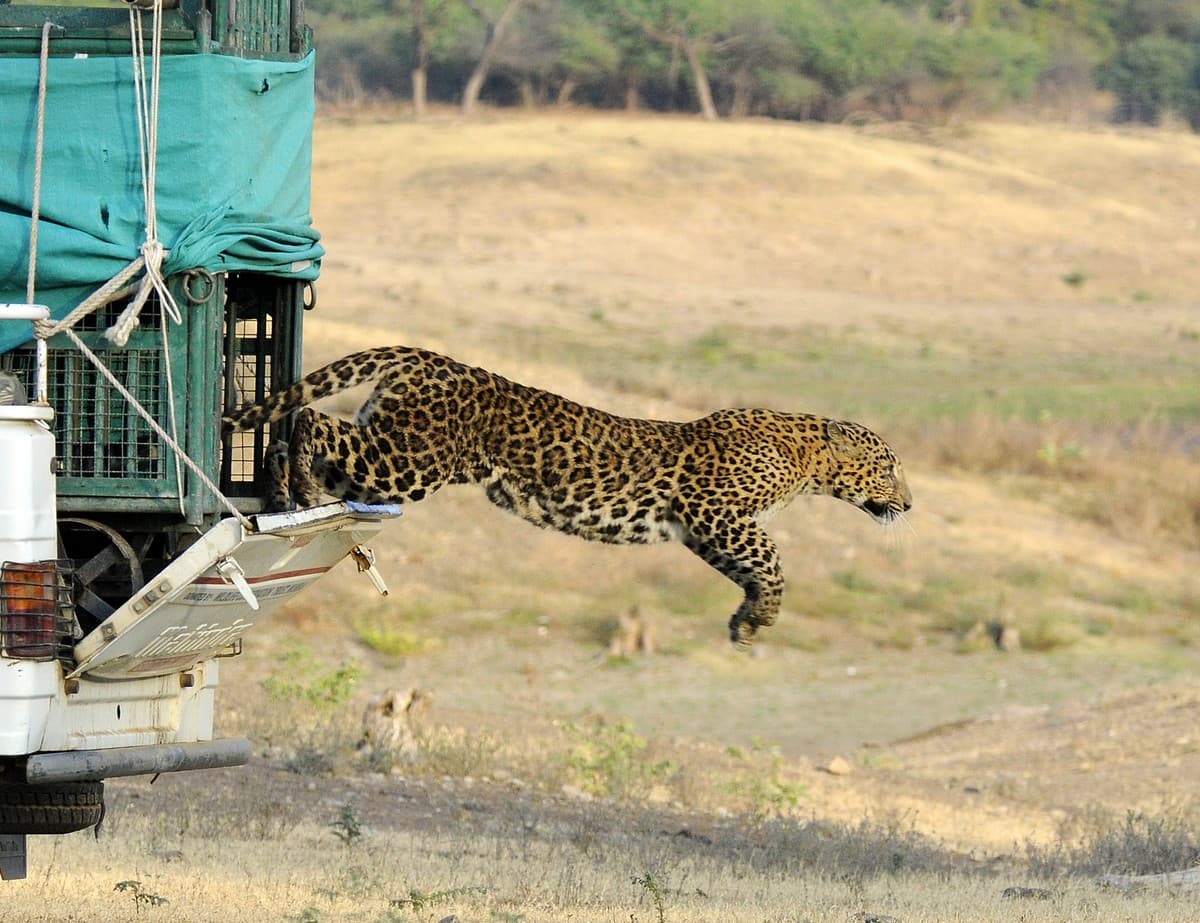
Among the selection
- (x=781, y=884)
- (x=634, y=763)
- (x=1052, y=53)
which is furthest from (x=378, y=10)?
(x=781, y=884)

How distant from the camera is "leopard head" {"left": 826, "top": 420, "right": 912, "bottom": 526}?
8727mm

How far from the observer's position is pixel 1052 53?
56.6 metres

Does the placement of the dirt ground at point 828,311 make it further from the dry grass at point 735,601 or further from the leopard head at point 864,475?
the leopard head at point 864,475

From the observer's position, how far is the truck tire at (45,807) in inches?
250

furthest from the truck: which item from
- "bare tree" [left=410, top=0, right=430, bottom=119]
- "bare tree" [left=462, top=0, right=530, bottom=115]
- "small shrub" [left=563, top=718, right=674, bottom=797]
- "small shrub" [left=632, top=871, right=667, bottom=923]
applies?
"bare tree" [left=410, top=0, right=430, bottom=119]

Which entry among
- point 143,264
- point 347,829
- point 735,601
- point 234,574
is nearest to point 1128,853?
point 347,829

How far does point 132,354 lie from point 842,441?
343 centimetres

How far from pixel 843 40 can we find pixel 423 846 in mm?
45158

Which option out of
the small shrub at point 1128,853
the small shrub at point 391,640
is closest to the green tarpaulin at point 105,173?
the small shrub at point 1128,853

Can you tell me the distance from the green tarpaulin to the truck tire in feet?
4.47

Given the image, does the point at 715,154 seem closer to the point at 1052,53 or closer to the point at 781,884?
the point at 1052,53

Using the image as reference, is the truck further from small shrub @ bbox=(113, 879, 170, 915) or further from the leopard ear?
the leopard ear

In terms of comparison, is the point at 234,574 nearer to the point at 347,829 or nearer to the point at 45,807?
the point at 45,807

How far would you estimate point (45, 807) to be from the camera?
642cm
